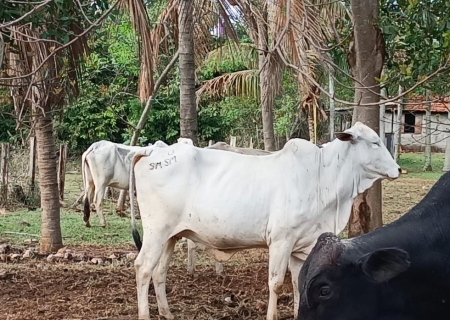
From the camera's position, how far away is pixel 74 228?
35.3 ft

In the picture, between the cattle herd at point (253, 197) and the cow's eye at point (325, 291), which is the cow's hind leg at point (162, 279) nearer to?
the cattle herd at point (253, 197)

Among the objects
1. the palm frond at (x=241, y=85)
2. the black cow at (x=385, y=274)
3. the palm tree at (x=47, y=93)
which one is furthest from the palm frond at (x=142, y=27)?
the palm frond at (x=241, y=85)

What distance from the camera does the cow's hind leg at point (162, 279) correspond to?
546 cm

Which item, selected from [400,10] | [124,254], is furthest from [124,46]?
[400,10]

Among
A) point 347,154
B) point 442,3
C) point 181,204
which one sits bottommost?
point 181,204

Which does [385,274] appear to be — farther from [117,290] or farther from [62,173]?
[62,173]

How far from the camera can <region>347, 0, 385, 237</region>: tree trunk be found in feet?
18.2

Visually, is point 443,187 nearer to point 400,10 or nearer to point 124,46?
point 400,10

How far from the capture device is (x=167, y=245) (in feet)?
18.5

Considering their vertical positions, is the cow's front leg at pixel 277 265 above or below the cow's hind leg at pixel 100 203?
above

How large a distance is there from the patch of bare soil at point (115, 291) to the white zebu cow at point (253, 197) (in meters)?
0.39

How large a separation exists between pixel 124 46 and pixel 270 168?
1484 cm

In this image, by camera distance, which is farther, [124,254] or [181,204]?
[124,254]

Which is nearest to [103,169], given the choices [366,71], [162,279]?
[162,279]
